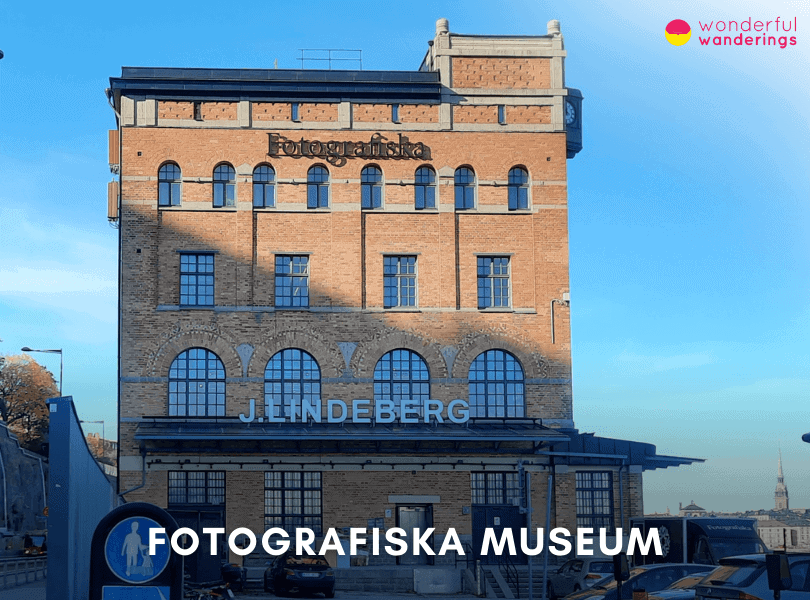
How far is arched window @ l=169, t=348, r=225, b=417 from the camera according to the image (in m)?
43.2

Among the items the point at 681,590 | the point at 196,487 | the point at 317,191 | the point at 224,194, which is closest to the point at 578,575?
the point at 681,590

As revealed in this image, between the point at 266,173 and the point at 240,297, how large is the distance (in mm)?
5030

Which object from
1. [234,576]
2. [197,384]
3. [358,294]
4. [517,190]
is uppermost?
[517,190]

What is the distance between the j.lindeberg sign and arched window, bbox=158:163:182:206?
373 centimetres

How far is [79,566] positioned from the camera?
18.3 meters

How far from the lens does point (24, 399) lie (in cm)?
9275

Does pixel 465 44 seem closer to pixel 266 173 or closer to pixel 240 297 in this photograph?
pixel 266 173

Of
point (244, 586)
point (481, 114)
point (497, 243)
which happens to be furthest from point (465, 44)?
point (244, 586)

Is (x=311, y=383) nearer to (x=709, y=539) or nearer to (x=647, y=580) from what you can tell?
(x=709, y=539)

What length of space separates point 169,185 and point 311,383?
9.50 metres

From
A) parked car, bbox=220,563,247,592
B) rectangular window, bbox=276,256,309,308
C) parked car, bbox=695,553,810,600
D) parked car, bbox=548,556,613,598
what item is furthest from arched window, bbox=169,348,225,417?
parked car, bbox=695,553,810,600

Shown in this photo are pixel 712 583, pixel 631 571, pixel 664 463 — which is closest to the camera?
pixel 712 583

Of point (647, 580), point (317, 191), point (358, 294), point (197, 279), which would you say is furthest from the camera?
point (317, 191)

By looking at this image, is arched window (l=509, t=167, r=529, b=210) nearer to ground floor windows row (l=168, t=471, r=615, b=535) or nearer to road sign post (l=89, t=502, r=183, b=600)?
ground floor windows row (l=168, t=471, r=615, b=535)
